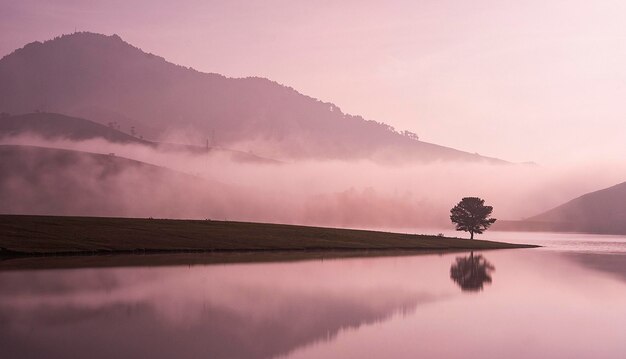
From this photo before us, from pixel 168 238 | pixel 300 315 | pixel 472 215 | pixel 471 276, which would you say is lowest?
pixel 300 315

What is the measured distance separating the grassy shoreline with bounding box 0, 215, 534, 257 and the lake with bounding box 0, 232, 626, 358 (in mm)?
28813

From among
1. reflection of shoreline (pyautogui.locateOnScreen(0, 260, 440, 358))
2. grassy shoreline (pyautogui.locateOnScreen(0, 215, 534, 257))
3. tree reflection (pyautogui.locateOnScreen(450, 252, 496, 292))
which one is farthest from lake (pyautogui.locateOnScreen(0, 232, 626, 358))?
grassy shoreline (pyautogui.locateOnScreen(0, 215, 534, 257))

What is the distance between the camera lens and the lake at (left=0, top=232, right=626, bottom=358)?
26530mm

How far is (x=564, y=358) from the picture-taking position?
2552 centimetres

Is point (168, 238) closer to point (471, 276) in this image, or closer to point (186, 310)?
point (471, 276)

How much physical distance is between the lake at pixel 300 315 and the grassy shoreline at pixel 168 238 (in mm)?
28813

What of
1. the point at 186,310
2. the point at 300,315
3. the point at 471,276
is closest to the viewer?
the point at 300,315

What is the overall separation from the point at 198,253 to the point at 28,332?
200ft

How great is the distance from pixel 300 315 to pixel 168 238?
6878 cm

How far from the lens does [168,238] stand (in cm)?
10056

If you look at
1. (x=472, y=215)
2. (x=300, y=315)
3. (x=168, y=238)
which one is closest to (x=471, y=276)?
(x=300, y=315)

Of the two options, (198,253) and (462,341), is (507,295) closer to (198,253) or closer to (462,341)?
(462,341)

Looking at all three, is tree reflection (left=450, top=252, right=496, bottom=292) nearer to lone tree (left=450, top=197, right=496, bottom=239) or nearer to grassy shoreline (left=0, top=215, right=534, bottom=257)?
grassy shoreline (left=0, top=215, right=534, bottom=257)

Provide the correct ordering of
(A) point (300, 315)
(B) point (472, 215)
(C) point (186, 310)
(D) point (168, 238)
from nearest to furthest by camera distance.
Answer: (A) point (300, 315) < (C) point (186, 310) < (D) point (168, 238) < (B) point (472, 215)
